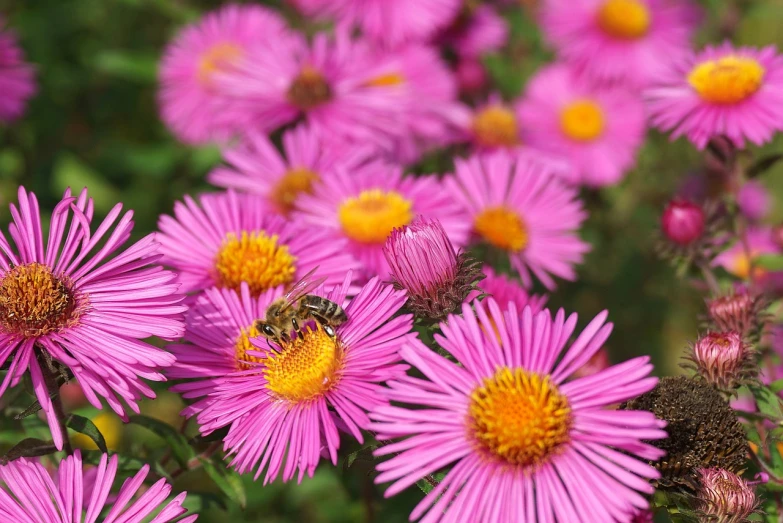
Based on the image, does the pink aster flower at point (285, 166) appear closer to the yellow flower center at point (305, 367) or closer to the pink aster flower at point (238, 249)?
the pink aster flower at point (238, 249)

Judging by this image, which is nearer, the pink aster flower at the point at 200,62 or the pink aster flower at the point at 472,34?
the pink aster flower at the point at 200,62

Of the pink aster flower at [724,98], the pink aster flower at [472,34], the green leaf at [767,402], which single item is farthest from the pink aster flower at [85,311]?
the pink aster flower at [472,34]

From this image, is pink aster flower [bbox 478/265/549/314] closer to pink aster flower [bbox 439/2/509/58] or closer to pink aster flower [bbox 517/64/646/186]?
pink aster flower [bbox 517/64/646/186]

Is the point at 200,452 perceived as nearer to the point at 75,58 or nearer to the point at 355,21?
the point at 355,21

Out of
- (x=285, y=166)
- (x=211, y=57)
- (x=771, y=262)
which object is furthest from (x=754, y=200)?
(x=211, y=57)

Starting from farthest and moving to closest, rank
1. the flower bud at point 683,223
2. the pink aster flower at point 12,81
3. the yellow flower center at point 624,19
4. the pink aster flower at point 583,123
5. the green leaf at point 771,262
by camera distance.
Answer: the yellow flower center at point 624,19, the pink aster flower at point 583,123, the pink aster flower at point 12,81, the green leaf at point 771,262, the flower bud at point 683,223

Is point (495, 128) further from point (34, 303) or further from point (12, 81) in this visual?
point (34, 303)

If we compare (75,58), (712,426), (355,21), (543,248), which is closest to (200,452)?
(712,426)
